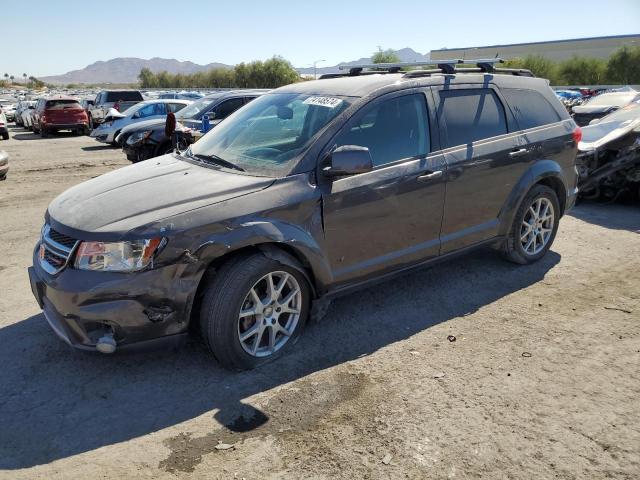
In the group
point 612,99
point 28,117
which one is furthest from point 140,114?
point 612,99

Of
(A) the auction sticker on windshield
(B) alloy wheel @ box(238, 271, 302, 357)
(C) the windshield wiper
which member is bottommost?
(B) alloy wheel @ box(238, 271, 302, 357)

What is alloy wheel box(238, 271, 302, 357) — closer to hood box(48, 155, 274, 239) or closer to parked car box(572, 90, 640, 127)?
hood box(48, 155, 274, 239)

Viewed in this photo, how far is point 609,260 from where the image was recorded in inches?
222

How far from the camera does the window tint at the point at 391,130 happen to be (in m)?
3.98

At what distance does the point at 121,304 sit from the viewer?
10.3ft

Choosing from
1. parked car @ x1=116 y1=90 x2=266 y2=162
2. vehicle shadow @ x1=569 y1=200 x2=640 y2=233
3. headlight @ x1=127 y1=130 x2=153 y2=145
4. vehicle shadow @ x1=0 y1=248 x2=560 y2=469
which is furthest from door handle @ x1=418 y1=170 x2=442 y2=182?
headlight @ x1=127 y1=130 x2=153 y2=145

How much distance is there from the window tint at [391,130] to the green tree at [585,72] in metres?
71.4

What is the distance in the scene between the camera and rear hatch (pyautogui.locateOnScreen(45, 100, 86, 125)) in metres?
23.1

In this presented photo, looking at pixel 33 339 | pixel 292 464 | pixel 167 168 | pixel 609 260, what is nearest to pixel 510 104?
pixel 609 260

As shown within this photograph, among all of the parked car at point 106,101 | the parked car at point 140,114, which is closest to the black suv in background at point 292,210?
the parked car at point 140,114

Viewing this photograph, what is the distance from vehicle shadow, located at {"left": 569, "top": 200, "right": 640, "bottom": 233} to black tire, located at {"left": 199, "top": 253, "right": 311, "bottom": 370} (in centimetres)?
536

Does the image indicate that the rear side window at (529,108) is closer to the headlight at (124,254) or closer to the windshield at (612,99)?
the headlight at (124,254)

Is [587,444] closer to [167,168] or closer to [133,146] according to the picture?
[167,168]

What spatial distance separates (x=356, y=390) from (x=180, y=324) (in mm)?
1148
